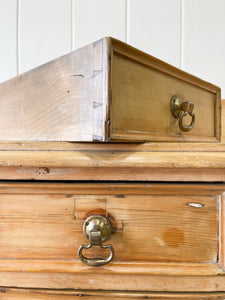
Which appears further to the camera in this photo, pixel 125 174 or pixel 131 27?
pixel 131 27

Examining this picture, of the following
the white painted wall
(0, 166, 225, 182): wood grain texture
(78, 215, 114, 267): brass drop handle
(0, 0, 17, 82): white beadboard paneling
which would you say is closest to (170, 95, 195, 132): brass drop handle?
(0, 166, 225, 182): wood grain texture

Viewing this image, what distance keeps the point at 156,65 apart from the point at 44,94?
0.60ft

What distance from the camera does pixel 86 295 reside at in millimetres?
344

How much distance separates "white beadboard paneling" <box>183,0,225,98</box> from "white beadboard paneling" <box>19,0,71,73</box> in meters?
0.40

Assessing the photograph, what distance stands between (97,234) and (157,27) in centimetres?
70

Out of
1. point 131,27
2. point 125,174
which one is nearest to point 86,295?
point 125,174

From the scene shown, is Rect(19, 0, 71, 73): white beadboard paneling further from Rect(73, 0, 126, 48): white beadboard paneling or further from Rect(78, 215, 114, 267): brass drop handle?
Rect(78, 215, 114, 267): brass drop handle

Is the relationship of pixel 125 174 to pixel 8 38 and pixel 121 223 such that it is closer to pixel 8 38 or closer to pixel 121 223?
pixel 121 223

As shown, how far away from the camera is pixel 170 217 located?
329mm

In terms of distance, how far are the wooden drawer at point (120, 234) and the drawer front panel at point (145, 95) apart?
0.09 m

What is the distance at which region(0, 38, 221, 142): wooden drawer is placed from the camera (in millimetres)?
281

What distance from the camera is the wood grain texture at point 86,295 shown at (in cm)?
34

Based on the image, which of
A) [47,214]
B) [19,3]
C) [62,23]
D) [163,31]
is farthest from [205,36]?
[47,214]

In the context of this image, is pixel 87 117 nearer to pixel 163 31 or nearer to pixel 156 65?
pixel 156 65
